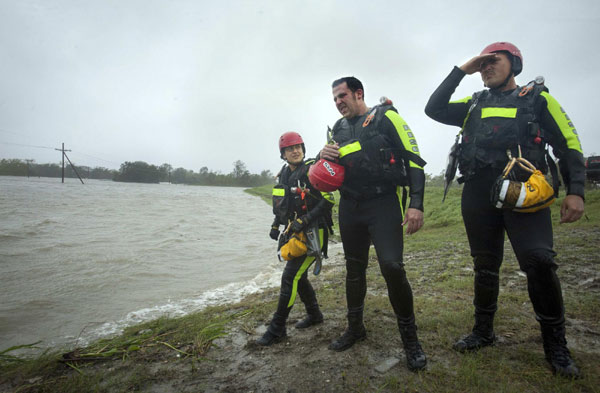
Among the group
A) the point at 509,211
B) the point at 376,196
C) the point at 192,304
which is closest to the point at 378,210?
the point at 376,196

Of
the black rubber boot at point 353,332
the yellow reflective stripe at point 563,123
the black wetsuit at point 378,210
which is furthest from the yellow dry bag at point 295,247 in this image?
the yellow reflective stripe at point 563,123

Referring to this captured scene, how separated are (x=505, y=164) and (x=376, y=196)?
42.1 inches

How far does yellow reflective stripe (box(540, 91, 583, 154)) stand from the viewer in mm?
2188

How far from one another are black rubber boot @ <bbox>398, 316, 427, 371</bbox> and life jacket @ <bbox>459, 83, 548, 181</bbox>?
144cm

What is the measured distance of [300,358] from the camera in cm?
274

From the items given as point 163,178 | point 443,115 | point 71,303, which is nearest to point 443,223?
point 443,115

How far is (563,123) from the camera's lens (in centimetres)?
221

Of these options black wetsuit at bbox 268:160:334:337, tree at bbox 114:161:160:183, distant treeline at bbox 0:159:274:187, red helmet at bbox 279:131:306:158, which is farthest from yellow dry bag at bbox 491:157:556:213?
tree at bbox 114:161:160:183

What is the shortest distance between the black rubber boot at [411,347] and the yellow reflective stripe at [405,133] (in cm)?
138

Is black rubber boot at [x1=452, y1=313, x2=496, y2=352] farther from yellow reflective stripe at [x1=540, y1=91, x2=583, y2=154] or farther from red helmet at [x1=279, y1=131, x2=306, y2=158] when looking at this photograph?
A: red helmet at [x1=279, y1=131, x2=306, y2=158]

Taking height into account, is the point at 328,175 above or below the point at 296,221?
above

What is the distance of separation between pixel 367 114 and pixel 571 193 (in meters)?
1.74

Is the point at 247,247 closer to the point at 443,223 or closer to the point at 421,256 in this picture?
the point at 421,256

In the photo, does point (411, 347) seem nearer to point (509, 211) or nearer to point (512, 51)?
point (509, 211)
